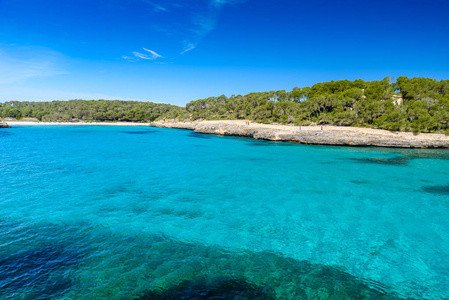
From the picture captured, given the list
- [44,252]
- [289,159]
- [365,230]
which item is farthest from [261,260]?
[289,159]

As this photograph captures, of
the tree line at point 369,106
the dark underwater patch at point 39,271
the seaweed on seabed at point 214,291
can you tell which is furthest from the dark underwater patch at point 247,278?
the tree line at point 369,106

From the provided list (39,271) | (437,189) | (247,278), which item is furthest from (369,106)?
(39,271)

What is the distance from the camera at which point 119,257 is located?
25.7 feet

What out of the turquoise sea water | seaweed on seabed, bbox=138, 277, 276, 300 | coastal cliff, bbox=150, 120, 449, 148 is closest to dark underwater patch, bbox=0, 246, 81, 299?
the turquoise sea water

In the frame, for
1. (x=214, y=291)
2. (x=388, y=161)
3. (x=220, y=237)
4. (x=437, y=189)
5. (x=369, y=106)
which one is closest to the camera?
(x=214, y=291)

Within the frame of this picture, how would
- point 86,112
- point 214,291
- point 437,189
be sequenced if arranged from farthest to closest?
point 86,112 < point 437,189 < point 214,291

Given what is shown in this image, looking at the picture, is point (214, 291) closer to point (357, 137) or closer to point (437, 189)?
point (437, 189)

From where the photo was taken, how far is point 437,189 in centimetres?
1677

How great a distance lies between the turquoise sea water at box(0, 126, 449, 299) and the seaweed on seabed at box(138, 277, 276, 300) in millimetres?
36

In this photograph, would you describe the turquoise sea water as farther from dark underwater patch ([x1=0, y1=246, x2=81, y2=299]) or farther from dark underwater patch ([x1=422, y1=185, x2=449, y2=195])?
dark underwater patch ([x1=422, y1=185, x2=449, y2=195])

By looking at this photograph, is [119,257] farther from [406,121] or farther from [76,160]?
[406,121]

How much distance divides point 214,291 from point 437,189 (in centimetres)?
1952

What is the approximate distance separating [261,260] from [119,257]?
16.6 ft

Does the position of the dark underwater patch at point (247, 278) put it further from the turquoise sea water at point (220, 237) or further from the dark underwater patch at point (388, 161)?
the dark underwater patch at point (388, 161)
